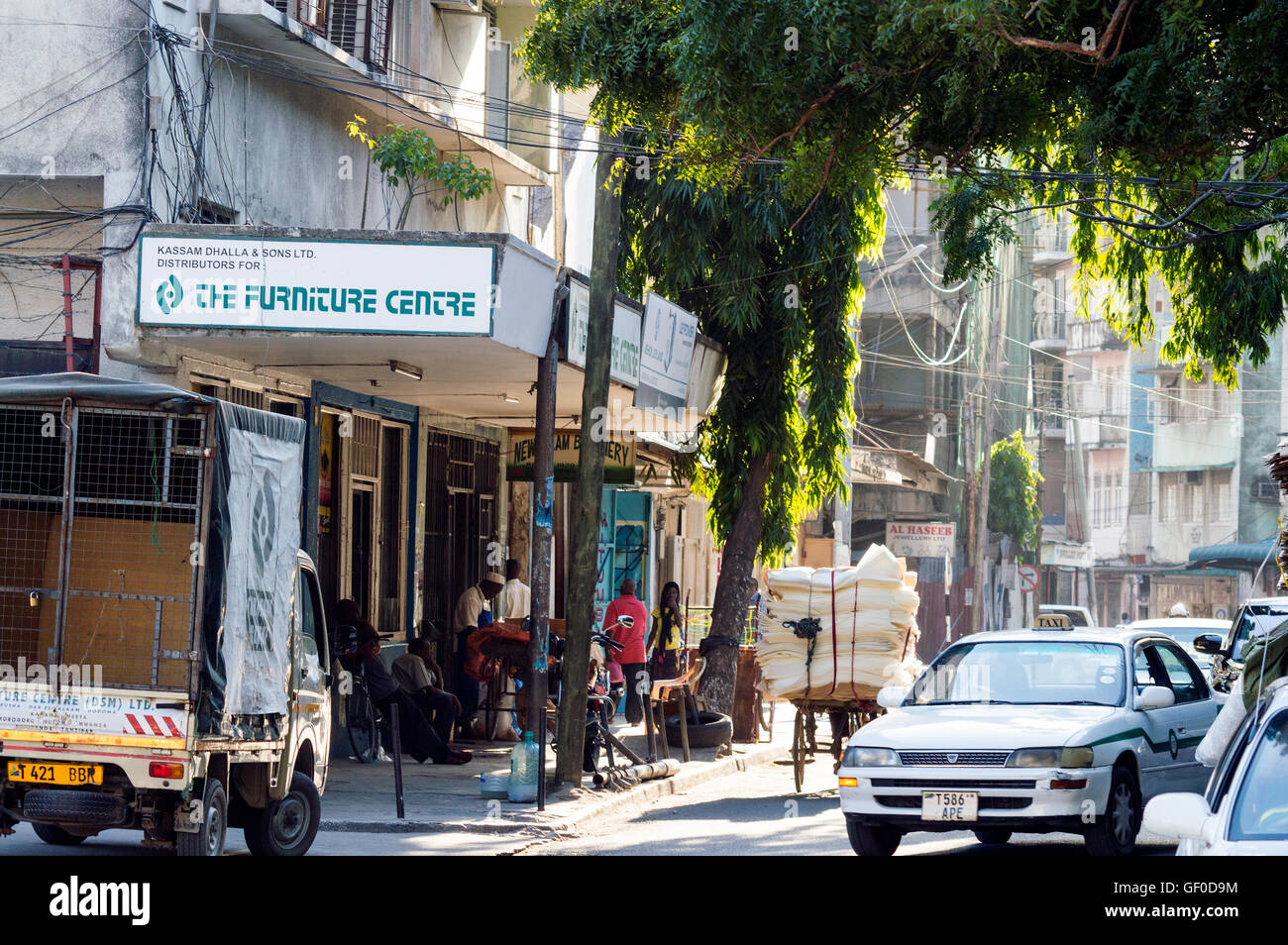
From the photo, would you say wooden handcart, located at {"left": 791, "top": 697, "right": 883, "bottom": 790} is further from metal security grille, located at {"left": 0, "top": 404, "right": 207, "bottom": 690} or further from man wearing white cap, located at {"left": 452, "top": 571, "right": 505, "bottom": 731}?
metal security grille, located at {"left": 0, "top": 404, "right": 207, "bottom": 690}

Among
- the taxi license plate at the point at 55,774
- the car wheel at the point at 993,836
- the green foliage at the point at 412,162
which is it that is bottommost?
the car wheel at the point at 993,836

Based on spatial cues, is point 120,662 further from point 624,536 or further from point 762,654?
point 624,536

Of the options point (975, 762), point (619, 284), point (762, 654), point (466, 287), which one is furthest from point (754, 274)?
point (975, 762)

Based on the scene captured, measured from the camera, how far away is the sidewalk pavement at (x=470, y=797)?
1266cm

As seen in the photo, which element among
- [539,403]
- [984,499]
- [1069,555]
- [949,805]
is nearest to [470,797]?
[539,403]

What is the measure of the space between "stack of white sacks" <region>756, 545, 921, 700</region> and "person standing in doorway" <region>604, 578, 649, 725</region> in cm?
278

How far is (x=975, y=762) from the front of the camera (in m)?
10.4

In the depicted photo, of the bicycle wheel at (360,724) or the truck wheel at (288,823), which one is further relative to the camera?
the bicycle wheel at (360,724)

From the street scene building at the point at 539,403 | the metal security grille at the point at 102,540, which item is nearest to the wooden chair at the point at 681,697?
the street scene building at the point at 539,403

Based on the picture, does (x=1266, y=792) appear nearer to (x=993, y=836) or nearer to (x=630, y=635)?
(x=993, y=836)

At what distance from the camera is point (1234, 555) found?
55875mm

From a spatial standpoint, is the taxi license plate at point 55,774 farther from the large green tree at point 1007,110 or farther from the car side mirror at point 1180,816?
the car side mirror at point 1180,816

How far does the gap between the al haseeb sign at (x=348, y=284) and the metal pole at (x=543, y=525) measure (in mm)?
1546

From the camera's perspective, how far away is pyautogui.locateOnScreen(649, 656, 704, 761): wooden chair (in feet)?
54.3
